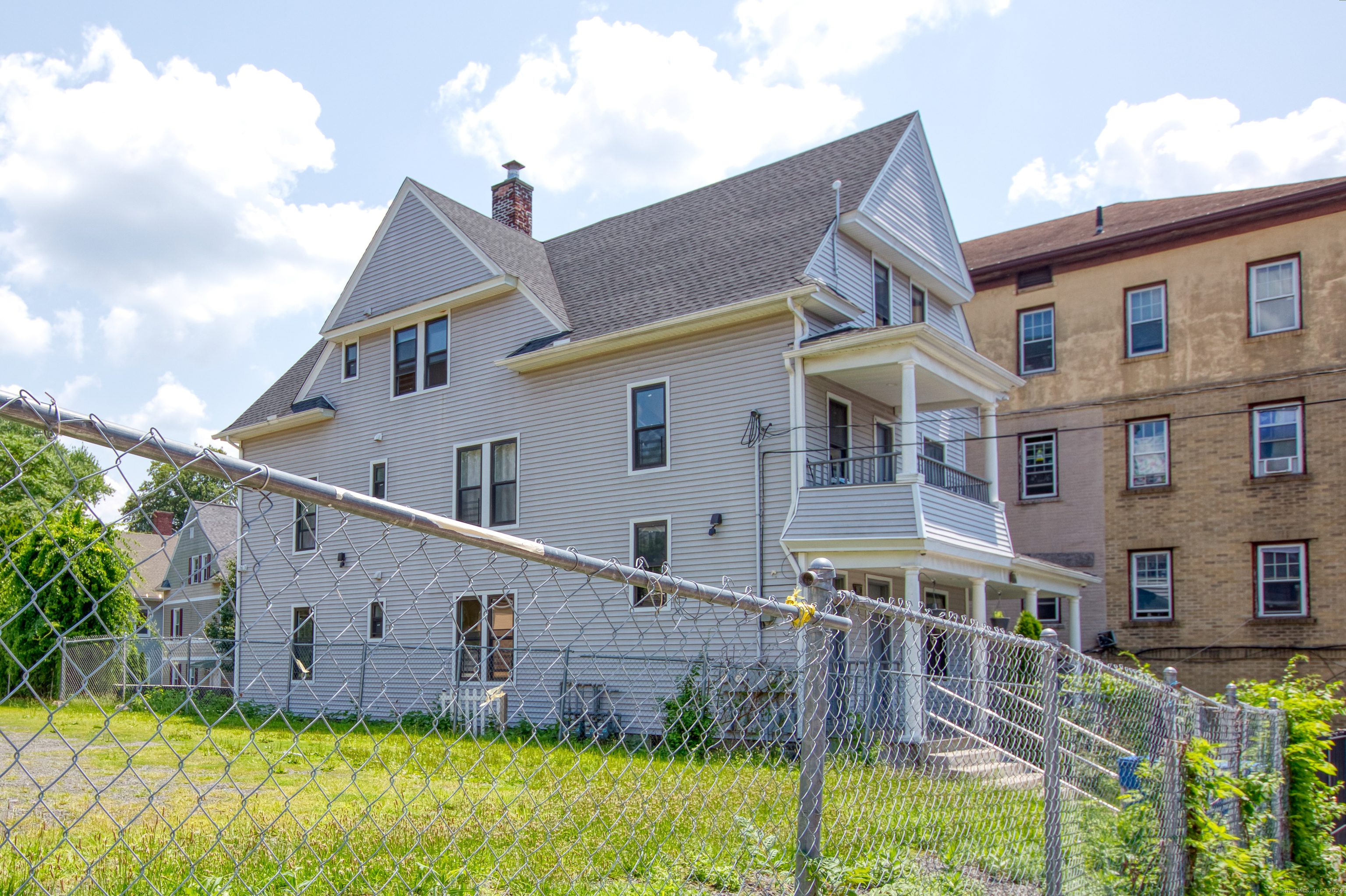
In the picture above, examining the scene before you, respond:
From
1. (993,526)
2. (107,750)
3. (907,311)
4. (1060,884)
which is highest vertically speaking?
(907,311)

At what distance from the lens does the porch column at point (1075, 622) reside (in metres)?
20.6

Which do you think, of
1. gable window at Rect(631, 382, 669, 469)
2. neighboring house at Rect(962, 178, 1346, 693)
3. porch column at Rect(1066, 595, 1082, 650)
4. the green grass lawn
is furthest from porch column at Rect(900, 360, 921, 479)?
neighboring house at Rect(962, 178, 1346, 693)

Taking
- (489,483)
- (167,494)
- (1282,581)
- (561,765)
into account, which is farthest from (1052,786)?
(1282,581)

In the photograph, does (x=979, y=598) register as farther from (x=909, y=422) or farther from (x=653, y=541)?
→ (x=653, y=541)

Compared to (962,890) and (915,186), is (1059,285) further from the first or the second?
(962,890)

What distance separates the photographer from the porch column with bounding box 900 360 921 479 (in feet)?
51.3

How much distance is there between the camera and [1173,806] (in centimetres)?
564

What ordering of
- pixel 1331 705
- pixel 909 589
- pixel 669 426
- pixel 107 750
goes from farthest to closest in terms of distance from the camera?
pixel 669 426 < pixel 909 589 < pixel 107 750 < pixel 1331 705

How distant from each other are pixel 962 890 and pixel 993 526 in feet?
46.6

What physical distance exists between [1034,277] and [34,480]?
88.6 ft

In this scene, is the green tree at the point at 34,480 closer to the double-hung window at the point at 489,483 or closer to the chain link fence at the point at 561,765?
the chain link fence at the point at 561,765

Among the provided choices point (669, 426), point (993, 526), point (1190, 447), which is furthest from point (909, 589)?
point (1190, 447)

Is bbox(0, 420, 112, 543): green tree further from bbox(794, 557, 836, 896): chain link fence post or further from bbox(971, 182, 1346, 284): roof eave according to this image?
bbox(971, 182, 1346, 284): roof eave

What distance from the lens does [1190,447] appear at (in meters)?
21.9
